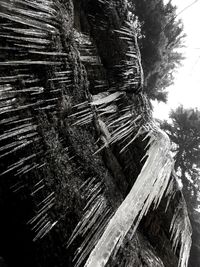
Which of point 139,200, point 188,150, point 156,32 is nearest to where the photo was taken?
point 139,200

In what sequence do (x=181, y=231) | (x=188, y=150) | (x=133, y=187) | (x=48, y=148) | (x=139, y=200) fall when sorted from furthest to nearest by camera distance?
(x=188, y=150)
(x=181, y=231)
(x=133, y=187)
(x=139, y=200)
(x=48, y=148)

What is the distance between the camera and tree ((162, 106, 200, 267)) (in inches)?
476

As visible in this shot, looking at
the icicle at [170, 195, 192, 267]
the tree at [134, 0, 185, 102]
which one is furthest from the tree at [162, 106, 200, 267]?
the icicle at [170, 195, 192, 267]

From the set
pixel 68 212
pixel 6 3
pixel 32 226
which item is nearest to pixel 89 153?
pixel 68 212

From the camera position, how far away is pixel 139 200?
2.54 metres

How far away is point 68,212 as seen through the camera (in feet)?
6.85

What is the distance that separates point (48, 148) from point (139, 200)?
3.60 ft

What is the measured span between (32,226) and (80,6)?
A: 279 cm

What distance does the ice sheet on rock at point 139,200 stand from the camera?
2.11 meters

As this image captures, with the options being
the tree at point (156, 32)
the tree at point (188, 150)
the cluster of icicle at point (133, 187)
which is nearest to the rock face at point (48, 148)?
the cluster of icicle at point (133, 187)

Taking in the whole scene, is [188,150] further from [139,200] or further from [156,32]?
[139,200]

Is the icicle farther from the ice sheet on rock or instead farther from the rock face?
the ice sheet on rock

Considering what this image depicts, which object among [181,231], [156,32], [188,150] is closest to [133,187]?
[181,231]

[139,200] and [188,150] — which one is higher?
[139,200]
